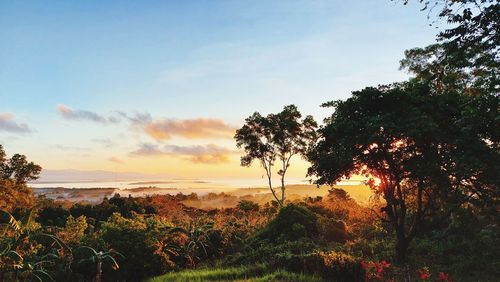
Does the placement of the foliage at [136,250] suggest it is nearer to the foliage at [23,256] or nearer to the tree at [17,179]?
the foliage at [23,256]

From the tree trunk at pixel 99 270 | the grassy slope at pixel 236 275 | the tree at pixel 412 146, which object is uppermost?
the tree at pixel 412 146

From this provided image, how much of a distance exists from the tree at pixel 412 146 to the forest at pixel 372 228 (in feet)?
0.16

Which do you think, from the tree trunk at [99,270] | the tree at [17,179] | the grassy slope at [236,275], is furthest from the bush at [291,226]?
the tree at [17,179]

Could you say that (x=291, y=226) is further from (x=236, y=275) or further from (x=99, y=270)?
(x=99, y=270)

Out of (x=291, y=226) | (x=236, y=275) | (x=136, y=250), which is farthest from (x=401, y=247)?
(x=136, y=250)

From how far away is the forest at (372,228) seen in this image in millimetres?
11914

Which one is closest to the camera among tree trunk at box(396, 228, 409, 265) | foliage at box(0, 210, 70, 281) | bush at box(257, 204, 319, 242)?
foliage at box(0, 210, 70, 281)

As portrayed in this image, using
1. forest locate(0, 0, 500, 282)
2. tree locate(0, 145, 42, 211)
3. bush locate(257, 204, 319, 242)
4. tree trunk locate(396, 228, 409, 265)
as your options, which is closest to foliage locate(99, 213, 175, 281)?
forest locate(0, 0, 500, 282)

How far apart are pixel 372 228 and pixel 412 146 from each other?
8.45 metres

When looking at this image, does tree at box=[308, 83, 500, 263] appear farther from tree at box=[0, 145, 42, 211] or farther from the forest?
tree at box=[0, 145, 42, 211]

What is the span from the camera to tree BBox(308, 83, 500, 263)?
46.1ft

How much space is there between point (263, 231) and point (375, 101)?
8900 millimetres

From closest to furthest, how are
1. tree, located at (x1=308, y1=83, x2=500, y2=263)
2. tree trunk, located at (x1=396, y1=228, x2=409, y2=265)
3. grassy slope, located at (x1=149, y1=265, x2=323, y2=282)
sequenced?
1. grassy slope, located at (x1=149, y1=265, x2=323, y2=282)
2. tree, located at (x1=308, y1=83, x2=500, y2=263)
3. tree trunk, located at (x1=396, y1=228, x2=409, y2=265)

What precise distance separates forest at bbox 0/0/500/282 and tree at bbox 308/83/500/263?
0.05 meters
